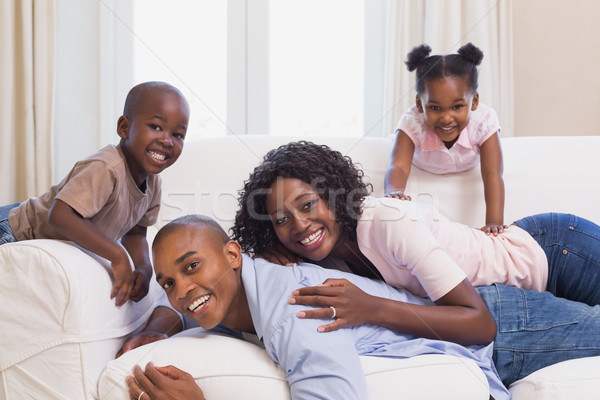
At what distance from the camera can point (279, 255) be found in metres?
1.58

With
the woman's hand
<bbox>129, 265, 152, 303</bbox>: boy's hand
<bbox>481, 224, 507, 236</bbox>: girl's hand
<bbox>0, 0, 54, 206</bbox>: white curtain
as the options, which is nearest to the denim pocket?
<bbox>481, 224, 507, 236</bbox>: girl's hand

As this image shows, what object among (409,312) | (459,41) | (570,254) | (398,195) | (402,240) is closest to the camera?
(409,312)

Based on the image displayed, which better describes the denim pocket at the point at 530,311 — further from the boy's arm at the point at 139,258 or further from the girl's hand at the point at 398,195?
the boy's arm at the point at 139,258

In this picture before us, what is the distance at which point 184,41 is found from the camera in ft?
10.4

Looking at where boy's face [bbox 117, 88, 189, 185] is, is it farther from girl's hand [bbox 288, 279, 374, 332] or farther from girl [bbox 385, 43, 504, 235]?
girl [bbox 385, 43, 504, 235]

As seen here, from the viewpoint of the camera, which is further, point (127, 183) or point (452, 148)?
point (452, 148)

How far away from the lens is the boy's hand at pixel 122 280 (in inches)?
54.1

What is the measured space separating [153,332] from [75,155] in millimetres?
1846

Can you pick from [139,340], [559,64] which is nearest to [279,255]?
[139,340]

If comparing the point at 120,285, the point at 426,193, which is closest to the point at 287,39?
the point at 426,193

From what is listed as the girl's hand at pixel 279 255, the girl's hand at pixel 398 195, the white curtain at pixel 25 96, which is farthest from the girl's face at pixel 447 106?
the white curtain at pixel 25 96

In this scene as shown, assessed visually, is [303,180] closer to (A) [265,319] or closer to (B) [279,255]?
(B) [279,255]

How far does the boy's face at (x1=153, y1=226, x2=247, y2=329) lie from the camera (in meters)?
1.31

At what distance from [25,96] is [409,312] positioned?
7.10ft
